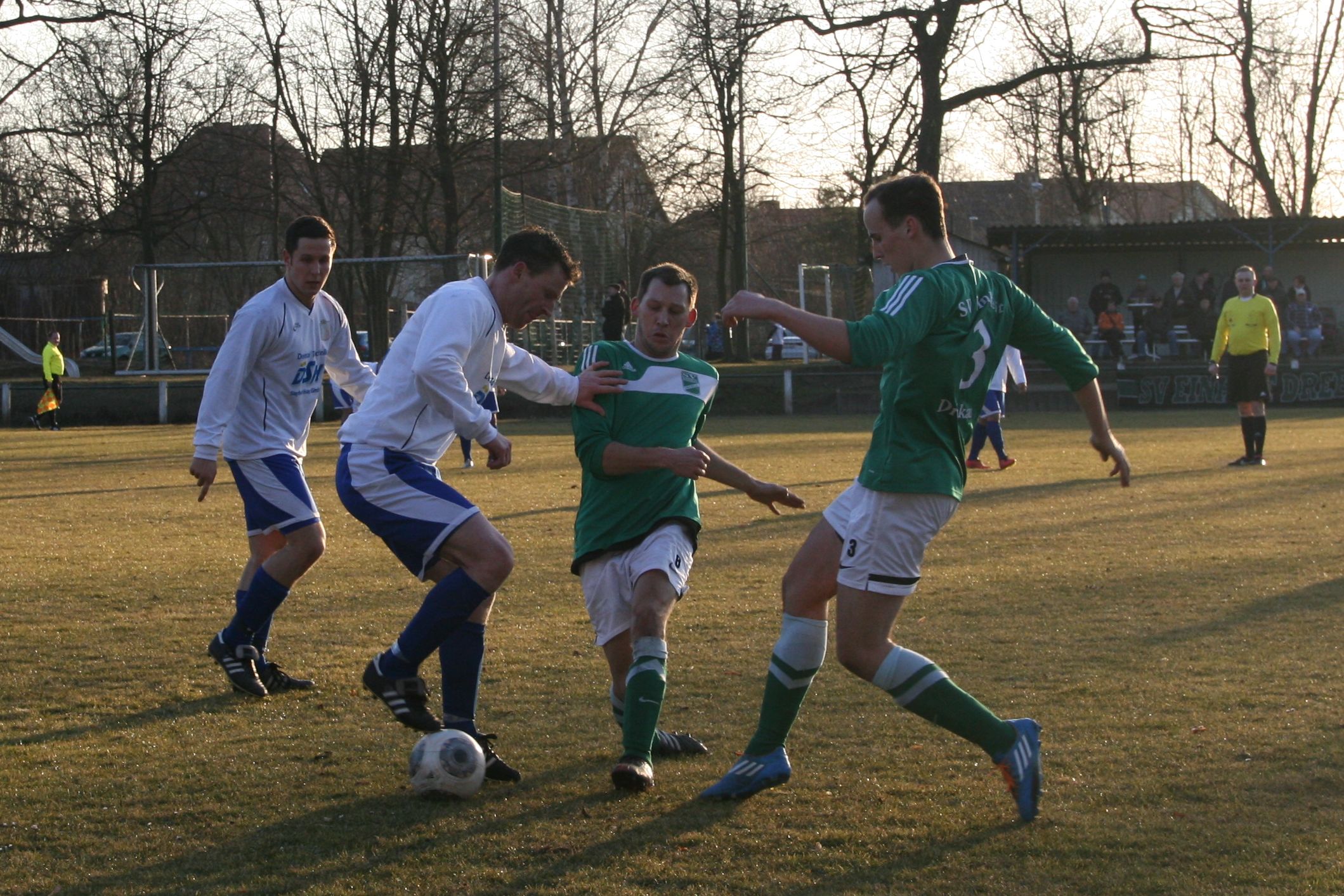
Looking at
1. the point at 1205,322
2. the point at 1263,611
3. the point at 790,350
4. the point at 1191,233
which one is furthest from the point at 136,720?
the point at 790,350

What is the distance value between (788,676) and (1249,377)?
12.0 m

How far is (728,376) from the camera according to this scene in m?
29.0

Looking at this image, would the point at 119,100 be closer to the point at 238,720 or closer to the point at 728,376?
the point at 728,376

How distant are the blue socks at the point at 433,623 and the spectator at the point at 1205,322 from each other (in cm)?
2770

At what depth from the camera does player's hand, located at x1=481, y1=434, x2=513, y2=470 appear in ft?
14.4

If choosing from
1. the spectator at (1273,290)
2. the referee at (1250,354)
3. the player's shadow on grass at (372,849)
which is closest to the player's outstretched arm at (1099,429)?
the player's shadow on grass at (372,849)

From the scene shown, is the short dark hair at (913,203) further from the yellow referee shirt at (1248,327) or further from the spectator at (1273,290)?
the spectator at (1273,290)

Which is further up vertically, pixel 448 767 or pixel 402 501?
pixel 402 501

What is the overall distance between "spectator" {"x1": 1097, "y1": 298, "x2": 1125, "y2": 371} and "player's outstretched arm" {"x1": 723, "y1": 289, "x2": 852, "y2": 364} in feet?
88.9

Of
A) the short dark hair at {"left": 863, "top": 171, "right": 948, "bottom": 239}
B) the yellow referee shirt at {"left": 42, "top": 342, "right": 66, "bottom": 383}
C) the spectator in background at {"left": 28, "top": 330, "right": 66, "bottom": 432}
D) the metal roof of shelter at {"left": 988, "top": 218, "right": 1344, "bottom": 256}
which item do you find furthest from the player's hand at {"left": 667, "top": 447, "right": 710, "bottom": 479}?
the metal roof of shelter at {"left": 988, "top": 218, "right": 1344, "bottom": 256}

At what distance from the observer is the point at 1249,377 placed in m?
14.5

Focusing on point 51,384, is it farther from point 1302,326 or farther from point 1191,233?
point 1302,326

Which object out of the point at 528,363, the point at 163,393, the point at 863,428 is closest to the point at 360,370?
the point at 528,363

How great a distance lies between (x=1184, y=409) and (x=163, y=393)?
2018 cm
